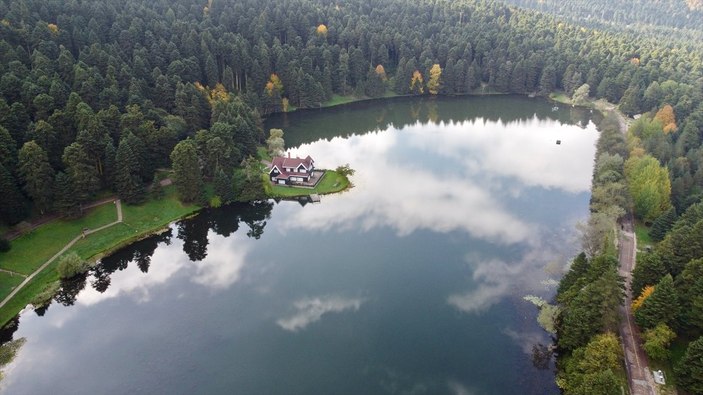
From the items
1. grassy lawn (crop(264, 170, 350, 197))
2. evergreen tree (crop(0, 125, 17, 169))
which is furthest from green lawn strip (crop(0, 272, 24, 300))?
grassy lawn (crop(264, 170, 350, 197))

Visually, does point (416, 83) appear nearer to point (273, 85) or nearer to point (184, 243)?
point (273, 85)

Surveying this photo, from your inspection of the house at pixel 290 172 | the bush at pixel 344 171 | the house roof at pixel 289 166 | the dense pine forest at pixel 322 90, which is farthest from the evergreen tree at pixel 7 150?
the bush at pixel 344 171

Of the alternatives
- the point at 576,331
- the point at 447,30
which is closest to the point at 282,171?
the point at 576,331

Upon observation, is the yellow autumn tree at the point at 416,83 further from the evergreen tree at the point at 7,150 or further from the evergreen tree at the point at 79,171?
the evergreen tree at the point at 7,150

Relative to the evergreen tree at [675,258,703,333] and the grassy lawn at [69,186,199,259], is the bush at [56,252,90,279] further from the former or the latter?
the evergreen tree at [675,258,703,333]

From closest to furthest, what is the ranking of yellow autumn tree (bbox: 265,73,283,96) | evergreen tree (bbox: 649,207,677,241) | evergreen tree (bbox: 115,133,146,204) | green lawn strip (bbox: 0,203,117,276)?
green lawn strip (bbox: 0,203,117,276) < evergreen tree (bbox: 649,207,677,241) < evergreen tree (bbox: 115,133,146,204) < yellow autumn tree (bbox: 265,73,283,96)

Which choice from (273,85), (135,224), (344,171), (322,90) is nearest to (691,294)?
(344,171)
